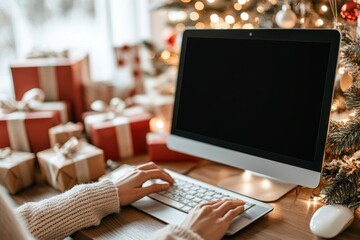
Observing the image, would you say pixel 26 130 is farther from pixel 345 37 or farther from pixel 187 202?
pixel 345 37

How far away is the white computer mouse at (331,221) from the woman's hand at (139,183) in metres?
0.36

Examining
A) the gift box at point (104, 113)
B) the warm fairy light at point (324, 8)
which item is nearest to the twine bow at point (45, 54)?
the gift box at point (104, 113)

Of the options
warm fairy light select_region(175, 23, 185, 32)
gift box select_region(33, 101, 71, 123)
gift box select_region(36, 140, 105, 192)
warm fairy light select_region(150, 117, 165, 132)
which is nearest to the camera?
gift box select_region(36, 140, 105, 192)

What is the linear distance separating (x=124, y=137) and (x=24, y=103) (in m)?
0.33

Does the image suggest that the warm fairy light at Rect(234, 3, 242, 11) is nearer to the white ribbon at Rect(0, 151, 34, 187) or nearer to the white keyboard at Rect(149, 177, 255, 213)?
the white keyboard at Rect(149, 177, 255, 213)

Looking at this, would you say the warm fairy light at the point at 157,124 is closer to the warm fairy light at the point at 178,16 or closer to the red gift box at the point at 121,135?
the red gift box at the point at 121,135

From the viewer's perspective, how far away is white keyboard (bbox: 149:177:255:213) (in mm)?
930

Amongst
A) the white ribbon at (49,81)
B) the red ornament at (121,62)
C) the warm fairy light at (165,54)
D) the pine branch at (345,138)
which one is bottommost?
the pine branch at (345,138)

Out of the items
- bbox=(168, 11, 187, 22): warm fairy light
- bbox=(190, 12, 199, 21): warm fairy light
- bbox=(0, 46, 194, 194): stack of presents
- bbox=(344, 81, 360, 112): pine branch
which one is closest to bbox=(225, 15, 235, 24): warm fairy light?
bbox=(190, 12, 199, 21): warm fairy light

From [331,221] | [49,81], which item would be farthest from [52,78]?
[331,221]

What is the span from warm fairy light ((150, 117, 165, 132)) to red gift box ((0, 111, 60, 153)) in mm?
358

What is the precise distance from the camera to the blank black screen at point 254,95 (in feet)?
2.90

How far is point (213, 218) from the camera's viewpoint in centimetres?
82

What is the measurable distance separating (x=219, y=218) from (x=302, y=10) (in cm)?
66
